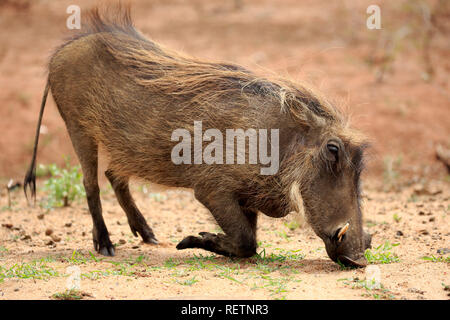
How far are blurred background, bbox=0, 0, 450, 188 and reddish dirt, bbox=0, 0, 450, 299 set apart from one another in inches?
0.9

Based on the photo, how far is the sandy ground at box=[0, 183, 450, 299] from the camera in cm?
349

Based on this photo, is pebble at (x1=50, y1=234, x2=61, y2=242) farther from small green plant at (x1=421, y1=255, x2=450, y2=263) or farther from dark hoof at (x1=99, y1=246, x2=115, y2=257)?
small green plant at (x1=421, y1=255, x2=450, y2=263)

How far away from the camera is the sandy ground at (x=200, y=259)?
11.4 ft

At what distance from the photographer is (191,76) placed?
4520mm

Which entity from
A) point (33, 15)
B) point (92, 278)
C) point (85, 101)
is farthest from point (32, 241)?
point (33, 15)

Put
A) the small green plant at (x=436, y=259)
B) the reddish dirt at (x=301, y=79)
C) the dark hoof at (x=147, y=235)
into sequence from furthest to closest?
the dark hoof at (x=147, y=235)
the small green plant at (x=436, y=259)
the reddish dirt at (x=301, y=79)

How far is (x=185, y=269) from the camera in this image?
3.98 metres

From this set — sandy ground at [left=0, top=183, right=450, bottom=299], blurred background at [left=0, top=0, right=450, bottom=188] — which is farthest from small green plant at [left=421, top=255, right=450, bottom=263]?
blurred background at [left=0, top=0, right=450, bottom=188]

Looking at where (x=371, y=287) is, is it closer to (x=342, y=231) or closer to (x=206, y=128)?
(x=342, y=231)

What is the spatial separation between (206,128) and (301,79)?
0.83 meters

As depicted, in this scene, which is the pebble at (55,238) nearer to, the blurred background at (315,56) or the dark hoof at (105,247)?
the dark hoof at (105,247)

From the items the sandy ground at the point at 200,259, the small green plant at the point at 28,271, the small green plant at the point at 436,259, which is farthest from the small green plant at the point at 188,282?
the small green plant at the point at 436,259

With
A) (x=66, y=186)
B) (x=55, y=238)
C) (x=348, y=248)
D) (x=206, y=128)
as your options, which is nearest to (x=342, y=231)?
(x=348, y=248)

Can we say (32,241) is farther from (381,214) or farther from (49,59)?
(381,214)
